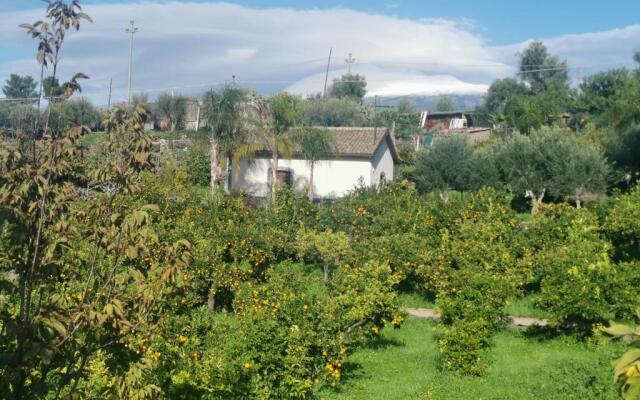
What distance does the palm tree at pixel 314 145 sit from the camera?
97.2ft

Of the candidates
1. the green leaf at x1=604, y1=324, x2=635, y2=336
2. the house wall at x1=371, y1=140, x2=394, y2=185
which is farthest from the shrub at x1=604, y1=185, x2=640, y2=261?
the house wall at x1=371, y1=140, x2=394, y2=185

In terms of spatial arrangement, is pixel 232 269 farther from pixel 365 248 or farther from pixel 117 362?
pixel 117 362

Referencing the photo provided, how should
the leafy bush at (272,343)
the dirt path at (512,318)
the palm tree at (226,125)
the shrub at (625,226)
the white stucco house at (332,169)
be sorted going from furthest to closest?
the white stucco house at (332,169) → the palm tree at (226,125) → the shrub at (625,226) → the dirt path at (512,318) → the leafy bush at (272,343)

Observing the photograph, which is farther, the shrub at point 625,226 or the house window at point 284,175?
the house window at point 284,175

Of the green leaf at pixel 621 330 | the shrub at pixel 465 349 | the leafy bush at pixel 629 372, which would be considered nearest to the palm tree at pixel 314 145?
the shrub at pixel 465 349

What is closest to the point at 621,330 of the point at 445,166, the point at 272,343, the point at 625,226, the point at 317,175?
the point at 272,343

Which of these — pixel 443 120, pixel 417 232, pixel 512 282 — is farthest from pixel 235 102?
pixel 443 120

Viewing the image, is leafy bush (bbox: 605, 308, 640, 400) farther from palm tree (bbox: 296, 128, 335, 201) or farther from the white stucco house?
the white stucco house

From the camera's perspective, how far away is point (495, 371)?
1084cm

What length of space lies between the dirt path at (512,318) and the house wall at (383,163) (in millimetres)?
15252

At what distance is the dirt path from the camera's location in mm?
13812

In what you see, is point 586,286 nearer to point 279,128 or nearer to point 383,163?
point 279,128

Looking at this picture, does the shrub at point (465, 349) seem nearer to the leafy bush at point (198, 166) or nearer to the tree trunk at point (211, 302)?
the tree trunk at point (211, 302)

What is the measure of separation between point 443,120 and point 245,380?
66.6 m
